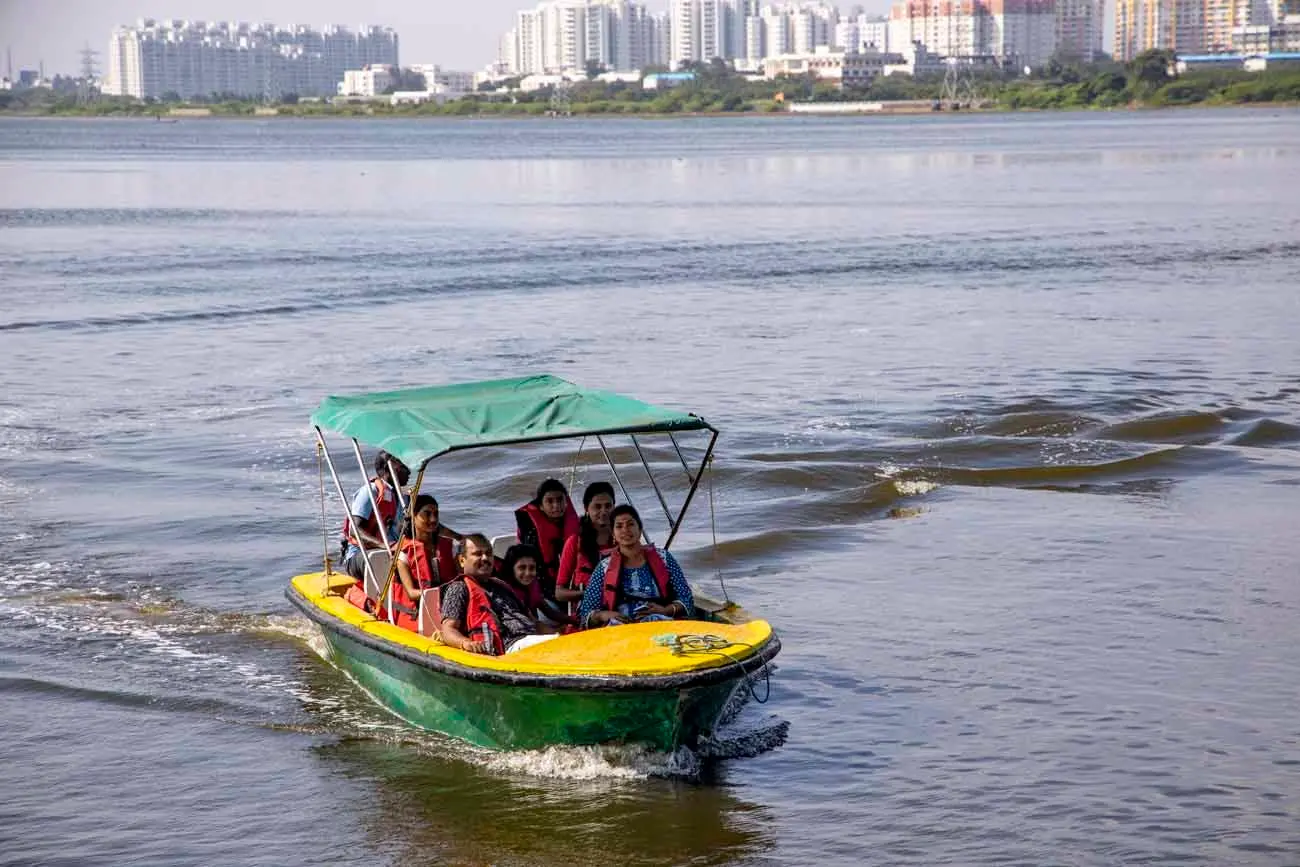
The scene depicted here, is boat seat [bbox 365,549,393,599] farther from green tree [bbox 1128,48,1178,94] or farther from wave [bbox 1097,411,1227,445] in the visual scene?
green tree [bbox 1128,48,1178,94]

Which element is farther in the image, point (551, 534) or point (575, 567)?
point (551, 534)

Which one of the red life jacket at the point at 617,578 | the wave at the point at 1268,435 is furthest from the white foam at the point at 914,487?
the red life jacket at the point at 617,578

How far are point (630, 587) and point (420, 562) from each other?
140 centimetres

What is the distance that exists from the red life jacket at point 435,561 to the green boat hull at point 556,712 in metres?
0.58

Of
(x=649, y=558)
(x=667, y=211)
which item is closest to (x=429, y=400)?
(x=649, y=558)

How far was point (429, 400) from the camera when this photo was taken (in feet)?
40.0

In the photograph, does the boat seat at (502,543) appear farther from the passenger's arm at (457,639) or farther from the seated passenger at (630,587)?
the passenger's arm at (457,639)

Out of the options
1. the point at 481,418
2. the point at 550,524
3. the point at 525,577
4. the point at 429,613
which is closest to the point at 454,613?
the point at 429,613

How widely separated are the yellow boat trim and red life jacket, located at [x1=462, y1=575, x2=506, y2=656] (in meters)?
0.20

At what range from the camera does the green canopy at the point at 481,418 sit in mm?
11094

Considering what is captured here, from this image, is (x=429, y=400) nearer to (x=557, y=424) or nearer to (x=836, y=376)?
(x=557, y=424)

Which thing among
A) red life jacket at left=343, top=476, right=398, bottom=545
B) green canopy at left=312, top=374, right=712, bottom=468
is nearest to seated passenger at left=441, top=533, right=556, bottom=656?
green canopy at left=312, top=374, right=712, bottom=468

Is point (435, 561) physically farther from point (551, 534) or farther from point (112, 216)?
point (112, 216)

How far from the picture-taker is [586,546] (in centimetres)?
1175
